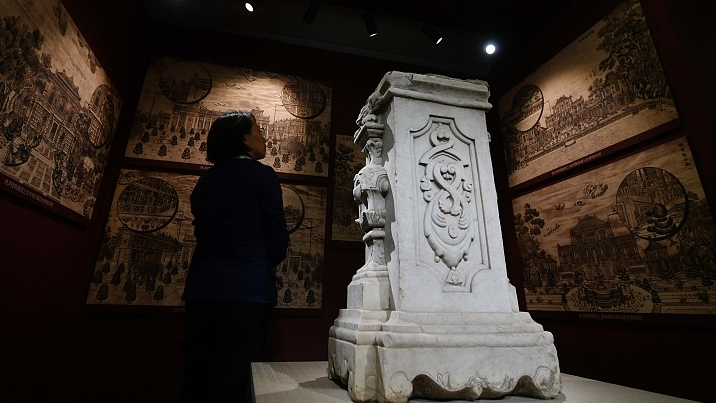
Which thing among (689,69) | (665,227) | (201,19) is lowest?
(665,227)

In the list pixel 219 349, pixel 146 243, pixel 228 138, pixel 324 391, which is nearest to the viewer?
pixel 219 349

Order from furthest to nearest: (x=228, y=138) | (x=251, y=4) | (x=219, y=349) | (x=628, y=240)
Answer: (x=251, y=4) → (x=628, y=240) → (x=228, y=138) → (x=219, y=349)

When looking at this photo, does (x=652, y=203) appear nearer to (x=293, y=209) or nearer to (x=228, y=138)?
(x=228, y=138)

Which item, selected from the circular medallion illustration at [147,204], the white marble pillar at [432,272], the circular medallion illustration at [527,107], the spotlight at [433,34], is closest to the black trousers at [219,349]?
the white marble pillar at [432,272]

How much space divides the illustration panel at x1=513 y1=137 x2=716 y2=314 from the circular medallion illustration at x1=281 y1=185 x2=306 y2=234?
→ 247cm

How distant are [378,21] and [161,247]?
3.67 metres

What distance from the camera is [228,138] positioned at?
1734mm

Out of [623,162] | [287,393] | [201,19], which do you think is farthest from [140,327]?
[623,162]

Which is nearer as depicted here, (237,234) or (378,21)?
(237,234)

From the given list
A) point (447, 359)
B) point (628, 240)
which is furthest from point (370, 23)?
point (447, 359)

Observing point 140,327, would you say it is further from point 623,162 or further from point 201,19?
point 623,162

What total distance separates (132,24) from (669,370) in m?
5.52

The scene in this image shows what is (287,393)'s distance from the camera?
1.83 meters

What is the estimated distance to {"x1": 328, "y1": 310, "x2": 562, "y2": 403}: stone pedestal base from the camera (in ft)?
5.20
